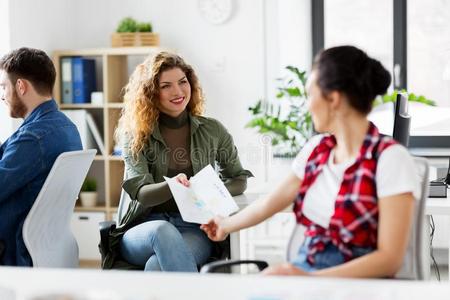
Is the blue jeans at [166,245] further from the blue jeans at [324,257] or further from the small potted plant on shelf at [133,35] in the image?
the small potted plant on shelf at [133,35]

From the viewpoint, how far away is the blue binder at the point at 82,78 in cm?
482

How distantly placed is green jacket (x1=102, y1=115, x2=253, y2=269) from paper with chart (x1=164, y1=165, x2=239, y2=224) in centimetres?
23

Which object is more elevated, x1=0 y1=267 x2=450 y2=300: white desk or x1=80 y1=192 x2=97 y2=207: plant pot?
x1=0 y1=267 x2=450 y2=300: white desk

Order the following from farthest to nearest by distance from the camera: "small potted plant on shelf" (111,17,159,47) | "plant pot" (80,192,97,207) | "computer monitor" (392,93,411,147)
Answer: "plant pot" (80,192,97,207)
"small potted plant on shelf" (111,17,159,47)
"computer monitor" (392,93,411,147)

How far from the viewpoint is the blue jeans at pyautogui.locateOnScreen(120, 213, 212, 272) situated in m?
2.66

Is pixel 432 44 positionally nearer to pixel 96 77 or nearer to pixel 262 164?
pixel 262 164

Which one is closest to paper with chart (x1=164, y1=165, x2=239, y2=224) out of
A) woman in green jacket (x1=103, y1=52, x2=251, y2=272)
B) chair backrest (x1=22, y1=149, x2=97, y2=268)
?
woman in green jacket (x1=103, y1=52, x2=251, y2=272)

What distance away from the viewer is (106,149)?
487 centimetres

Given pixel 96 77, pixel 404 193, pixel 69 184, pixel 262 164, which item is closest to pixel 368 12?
pixel 262 164

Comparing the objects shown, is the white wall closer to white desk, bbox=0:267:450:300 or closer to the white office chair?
the white office chair

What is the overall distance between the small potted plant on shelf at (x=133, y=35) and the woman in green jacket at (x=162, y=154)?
1816mm

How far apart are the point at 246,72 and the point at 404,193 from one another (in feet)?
10.3

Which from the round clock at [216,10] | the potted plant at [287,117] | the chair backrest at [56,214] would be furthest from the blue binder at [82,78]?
the chair backrest at [56,214]

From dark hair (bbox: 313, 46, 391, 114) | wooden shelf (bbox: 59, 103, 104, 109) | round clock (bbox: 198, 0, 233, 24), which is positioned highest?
round clock (bbox: 198, 0, 233, 24)
